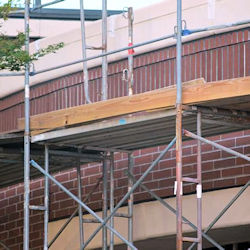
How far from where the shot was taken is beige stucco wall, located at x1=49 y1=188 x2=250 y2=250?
1672 cm

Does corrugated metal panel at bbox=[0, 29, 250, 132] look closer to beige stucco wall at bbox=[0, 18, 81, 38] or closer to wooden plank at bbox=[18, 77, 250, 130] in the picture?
wooden plank at bbox=[18, 77, 250, 130]

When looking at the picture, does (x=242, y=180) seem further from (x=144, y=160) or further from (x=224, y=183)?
(x=144, y=160)

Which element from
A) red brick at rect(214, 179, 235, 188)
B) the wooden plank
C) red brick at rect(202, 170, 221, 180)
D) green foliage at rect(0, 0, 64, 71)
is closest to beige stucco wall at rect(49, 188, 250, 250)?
red brick at rect(214, 179, 235, 188)

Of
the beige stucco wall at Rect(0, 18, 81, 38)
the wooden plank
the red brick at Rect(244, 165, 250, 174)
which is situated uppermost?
the beige stucco wall at Rect(0, 18, 81, 38)

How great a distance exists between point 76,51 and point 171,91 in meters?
7.17

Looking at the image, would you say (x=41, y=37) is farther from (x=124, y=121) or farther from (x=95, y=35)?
(x=124, y=121)

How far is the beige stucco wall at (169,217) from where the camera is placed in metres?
16.7

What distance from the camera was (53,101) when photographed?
18.7 m

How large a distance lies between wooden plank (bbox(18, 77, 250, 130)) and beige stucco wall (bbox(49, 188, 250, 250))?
3.26 metres

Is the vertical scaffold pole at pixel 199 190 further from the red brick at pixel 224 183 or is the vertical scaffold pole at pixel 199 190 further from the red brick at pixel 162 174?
the red brick at pixel 162 174

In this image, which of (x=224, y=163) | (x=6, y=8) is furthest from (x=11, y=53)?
(x=224, y=163)

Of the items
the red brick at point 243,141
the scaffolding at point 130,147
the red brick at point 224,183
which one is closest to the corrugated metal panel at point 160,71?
the scaffolding at point 130,147

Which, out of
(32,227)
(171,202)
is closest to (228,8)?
(171,202)

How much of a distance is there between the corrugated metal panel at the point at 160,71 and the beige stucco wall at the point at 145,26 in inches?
8.4
